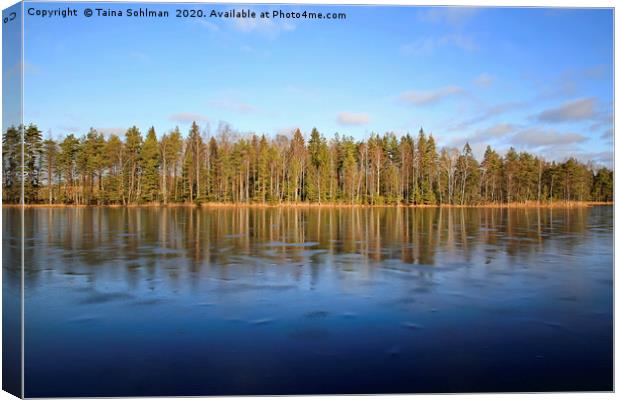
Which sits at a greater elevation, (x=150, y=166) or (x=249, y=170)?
(x=150, y=166)

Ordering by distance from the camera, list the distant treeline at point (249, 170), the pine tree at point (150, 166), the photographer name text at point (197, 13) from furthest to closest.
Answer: the pine tree at point (150, 166), the distant treeline at point (249, 170), the photographer name text at point (197, 13)

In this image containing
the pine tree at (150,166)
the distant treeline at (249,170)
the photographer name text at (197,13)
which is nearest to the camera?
the photographer name text at (197,13)

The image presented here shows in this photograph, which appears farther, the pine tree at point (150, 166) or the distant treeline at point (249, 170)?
the pine tree at point (150, 166)

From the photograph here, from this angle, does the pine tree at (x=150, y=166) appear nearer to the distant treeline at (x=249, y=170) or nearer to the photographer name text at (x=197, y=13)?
the distant treeline at (x=249, y=170)

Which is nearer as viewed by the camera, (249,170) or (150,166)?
(150,166)

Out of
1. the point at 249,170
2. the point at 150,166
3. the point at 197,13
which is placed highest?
the point at 197,13

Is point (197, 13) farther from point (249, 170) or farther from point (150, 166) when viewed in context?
Answer: point (150, 166)

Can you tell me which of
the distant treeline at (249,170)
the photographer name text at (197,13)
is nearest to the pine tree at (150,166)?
the distant treeline at (249,170)

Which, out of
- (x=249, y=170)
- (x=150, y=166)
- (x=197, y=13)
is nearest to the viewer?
(x=197, y=13)

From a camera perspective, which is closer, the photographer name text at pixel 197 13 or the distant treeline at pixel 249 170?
the photographer name text at pixel 197 13

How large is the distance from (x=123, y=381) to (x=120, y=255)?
740 centimetres

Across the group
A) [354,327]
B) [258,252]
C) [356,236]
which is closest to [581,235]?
[356,236]

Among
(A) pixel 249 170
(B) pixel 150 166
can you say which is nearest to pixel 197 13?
(A) pixel 249 170

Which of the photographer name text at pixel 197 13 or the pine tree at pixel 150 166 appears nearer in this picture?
the photographer name text at pixel 197 13
